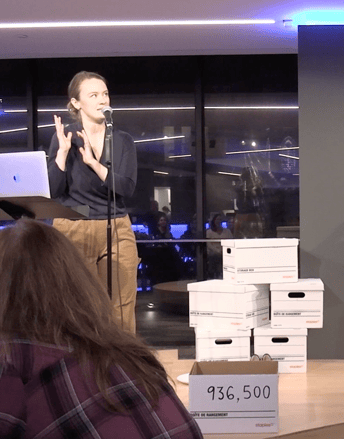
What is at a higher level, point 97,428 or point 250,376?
point 97,428

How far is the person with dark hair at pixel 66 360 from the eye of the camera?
3.44ft

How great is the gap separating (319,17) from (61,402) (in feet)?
13.2

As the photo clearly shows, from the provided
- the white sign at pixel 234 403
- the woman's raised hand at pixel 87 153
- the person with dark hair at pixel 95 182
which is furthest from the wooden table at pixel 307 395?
the woman's raised hand at pixel 87 153

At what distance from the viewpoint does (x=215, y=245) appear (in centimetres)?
632

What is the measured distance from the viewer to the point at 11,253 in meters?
1.17

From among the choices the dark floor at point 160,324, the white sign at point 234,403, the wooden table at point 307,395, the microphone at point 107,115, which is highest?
the microphone at point 107,115

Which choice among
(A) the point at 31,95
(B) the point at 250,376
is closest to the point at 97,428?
(B) the point at 250,376

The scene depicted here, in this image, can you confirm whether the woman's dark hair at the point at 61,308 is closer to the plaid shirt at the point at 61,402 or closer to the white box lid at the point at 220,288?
the plaid shirt at the point at 61,402

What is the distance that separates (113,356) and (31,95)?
5562 millimetres

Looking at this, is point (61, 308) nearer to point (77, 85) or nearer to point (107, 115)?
point (107, 115)

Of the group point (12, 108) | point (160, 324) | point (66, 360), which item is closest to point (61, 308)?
point (66, 360)

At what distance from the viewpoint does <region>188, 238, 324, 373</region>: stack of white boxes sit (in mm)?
3934

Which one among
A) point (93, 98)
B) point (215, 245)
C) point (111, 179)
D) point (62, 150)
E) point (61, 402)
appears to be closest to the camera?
point (61, 402)

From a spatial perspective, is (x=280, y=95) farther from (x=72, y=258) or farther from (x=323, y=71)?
(x=72, y=258)
